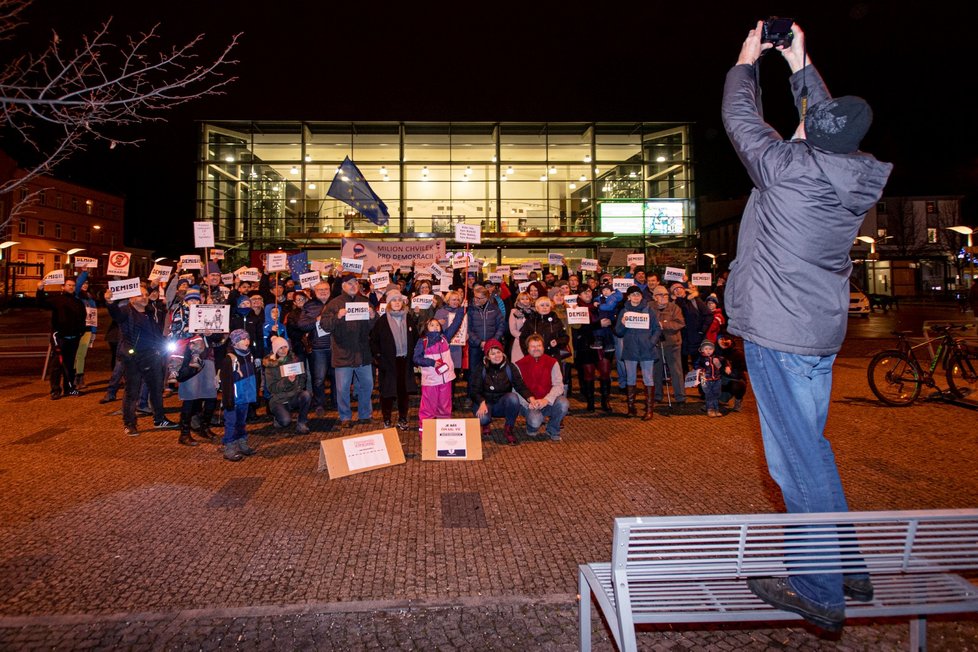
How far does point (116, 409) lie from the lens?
959cm

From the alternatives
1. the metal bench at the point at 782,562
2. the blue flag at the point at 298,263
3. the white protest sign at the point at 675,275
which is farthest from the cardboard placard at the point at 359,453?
the white protest sign at the point at 675,275

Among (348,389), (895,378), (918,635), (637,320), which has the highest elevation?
(637,320)

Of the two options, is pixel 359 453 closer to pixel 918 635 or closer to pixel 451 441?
pixel 451 441

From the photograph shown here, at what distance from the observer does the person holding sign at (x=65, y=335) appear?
1064cm

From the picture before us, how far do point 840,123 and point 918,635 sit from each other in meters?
2.33

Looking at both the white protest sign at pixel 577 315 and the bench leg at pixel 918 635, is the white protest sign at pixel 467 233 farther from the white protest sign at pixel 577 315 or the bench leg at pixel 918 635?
the bench leg at pixel 918 635

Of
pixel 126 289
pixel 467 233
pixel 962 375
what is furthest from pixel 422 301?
pixel 962 375

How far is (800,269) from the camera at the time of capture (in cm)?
215

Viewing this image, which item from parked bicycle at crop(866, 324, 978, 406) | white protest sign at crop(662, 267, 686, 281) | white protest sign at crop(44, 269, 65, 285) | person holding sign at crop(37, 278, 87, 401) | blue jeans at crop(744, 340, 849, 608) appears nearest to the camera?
blue jeans at crop(744, 340, 849, 608)

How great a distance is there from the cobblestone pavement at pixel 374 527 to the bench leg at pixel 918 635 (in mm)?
541

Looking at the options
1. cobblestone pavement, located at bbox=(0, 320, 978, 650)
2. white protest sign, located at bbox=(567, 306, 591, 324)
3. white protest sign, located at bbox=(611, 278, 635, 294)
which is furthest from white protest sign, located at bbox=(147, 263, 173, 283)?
white protest sign, located at bbox=(611, 278, 635, 294)

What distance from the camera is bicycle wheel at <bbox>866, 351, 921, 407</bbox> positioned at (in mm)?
8906

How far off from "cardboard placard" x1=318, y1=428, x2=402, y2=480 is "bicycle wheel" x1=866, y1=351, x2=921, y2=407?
7743 millimetres

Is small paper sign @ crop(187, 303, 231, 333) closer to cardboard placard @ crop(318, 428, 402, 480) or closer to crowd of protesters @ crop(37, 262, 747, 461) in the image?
crowd of protesters @ crop(37, 262, 747, 461)
